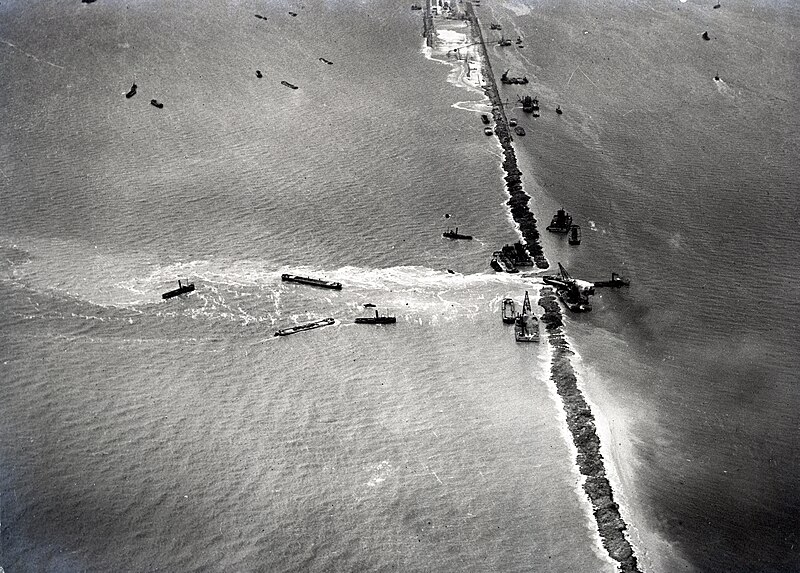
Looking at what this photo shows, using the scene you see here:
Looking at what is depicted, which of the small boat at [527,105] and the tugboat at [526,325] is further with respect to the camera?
the small boat at [527,105]

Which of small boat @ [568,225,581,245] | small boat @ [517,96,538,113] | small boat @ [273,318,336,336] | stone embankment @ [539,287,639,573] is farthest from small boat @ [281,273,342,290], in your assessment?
small boat @ [517,96,538,113]

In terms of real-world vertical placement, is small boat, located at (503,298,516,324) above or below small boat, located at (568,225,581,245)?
below

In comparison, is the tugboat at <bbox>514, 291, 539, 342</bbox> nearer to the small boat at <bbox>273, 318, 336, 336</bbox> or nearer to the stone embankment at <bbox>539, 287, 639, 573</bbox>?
the stone embankment at <bbox>539, 287, 639, 573</bbox>

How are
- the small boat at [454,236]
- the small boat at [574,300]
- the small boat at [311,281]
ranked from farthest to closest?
the small boat at [454,236] < the small boat at [311,281] < the small boat at [574,300]

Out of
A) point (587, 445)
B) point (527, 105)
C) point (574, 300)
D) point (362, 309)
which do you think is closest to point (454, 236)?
point (574, 300)

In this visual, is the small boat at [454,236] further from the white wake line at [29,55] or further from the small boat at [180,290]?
the white wake line at [29,55]

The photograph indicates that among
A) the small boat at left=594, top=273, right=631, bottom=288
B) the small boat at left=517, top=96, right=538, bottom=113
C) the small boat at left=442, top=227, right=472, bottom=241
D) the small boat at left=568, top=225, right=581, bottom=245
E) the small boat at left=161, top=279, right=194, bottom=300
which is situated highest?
the small boat at left=517, top=96, right=538, bottom=113

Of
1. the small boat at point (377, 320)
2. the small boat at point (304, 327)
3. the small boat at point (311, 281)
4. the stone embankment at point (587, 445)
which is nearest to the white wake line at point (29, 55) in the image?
the small boat at point (311, 281)

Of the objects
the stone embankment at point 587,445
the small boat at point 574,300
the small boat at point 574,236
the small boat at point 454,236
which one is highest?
the small boat at point 574,236
